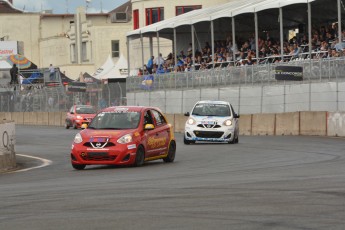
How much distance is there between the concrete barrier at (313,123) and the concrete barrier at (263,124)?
2.12 meters

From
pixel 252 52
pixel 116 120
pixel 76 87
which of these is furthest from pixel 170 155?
pixel 76 87

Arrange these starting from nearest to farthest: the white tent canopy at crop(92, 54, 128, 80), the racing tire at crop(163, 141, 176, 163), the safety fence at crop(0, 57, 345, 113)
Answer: the racing tire at crop(163, 141, 176, 163) → the safety fence at crop(0, 57, 345, 113) → the white tent canopy at crop(92, 54, 128, 80)

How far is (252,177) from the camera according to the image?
1716cm

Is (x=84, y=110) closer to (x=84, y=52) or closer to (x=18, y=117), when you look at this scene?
(x=18, y=117)

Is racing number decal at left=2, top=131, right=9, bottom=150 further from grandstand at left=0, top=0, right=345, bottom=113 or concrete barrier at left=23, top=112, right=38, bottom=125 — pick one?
concrete barrier at left=23, top=112, right=38, bottom=125

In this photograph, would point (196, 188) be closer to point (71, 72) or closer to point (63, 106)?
point (63, 106)

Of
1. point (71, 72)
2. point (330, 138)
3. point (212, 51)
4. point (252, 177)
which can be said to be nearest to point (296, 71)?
point (330, 138)

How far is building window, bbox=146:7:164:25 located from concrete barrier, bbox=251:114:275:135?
44816mm

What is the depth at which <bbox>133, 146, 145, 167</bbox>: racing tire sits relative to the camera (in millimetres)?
22441

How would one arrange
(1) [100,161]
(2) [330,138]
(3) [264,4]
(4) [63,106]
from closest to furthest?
(1) [100,161]
(2) [330,138]
(3) [264,4]
(4) [63,106]

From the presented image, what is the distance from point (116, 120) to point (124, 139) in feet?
3.83

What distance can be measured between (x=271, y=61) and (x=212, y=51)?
4571 millimetres

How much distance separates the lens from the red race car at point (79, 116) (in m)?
54.5

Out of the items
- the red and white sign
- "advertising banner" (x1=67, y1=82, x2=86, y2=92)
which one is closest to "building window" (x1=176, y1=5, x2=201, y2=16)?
the red and white sign
